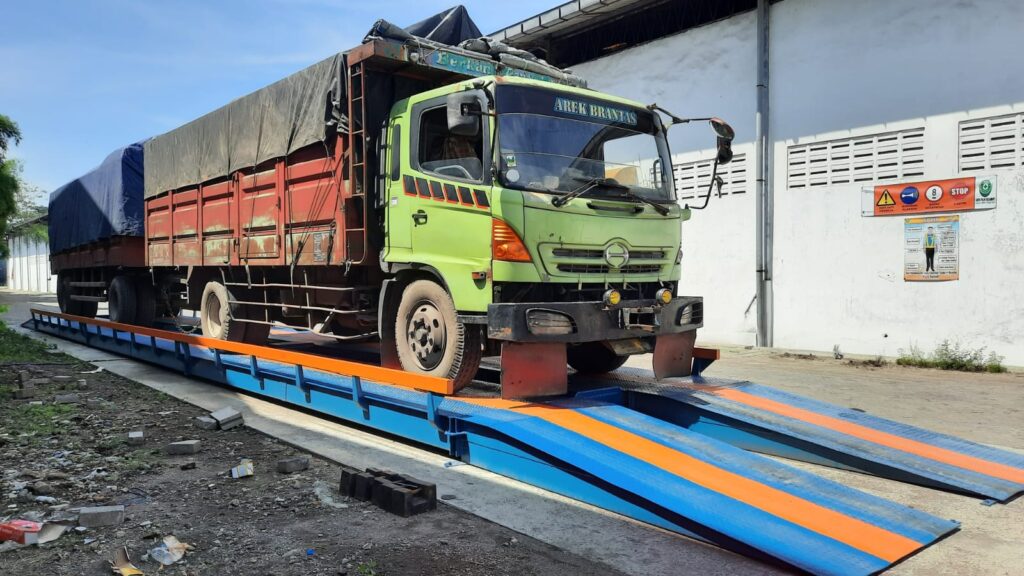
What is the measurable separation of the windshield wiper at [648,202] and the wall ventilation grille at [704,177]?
6.96 meters

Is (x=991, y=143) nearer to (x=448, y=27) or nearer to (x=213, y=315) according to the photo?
(x=448, y=27)

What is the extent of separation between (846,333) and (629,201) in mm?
7402

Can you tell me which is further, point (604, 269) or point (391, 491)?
point (604, 269)

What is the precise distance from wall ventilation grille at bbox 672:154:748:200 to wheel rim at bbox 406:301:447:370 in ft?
25.6

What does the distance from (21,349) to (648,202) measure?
35.2 feet

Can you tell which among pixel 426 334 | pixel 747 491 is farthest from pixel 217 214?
pixel 747 491

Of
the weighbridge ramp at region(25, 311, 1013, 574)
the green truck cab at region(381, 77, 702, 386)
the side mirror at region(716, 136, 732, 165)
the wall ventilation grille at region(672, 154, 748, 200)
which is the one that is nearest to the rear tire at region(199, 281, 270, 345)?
the weighbridge ramp at region(25, 311, 1013, 574)

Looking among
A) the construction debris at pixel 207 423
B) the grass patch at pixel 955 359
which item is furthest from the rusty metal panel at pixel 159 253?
the grass patch at pixel 955 359

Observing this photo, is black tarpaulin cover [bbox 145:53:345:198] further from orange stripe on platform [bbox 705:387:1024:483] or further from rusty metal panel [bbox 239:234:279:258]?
orange stripe on platform [bbox 705:387:1024:483]

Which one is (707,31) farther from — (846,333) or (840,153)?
(846,333)

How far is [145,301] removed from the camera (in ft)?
40.0

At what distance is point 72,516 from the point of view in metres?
3.96

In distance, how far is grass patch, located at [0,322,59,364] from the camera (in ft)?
34.3

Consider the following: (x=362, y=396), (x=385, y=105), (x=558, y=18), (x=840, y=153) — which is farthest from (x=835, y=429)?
(x=558, y=18)
